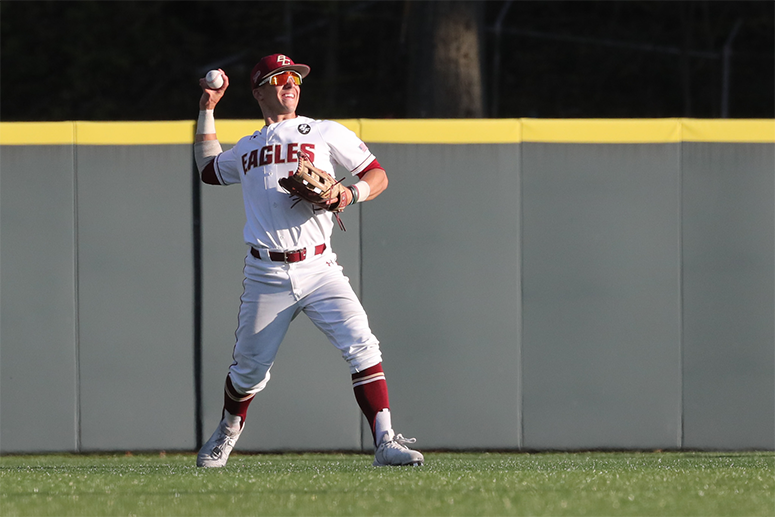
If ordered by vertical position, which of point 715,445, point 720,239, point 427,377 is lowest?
point 715,445

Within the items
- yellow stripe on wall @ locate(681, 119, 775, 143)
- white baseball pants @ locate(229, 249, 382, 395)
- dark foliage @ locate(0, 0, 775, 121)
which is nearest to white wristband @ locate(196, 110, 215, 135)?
white baseball pants @ locate(229, 249, 382, 395)

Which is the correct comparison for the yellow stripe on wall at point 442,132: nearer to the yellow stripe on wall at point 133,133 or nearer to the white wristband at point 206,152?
the yellow stripe on wall at point 133,133

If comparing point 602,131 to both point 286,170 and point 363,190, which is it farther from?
point 286,170

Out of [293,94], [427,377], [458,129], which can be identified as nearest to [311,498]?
[293,94]

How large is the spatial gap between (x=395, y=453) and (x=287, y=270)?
2.88 ft

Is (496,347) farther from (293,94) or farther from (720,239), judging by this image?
(293,94)

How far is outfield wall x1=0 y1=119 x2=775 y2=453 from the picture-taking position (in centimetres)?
603

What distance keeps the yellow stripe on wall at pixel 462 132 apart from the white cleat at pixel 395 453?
2425 mm

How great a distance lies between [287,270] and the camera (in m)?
4.18

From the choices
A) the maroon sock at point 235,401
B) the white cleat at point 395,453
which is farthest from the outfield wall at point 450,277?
the white cleat at point 395,453

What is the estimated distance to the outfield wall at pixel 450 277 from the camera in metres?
6.03

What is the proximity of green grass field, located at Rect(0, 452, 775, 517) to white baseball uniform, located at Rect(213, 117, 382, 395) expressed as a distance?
52cm

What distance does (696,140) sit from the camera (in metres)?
6.05

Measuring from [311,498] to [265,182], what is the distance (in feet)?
4.91
